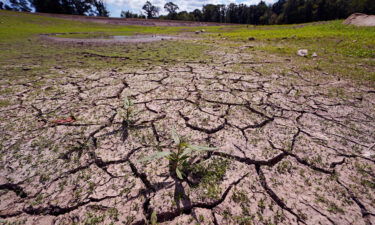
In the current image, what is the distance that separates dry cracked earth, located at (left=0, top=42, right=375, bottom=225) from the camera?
883 millimetres

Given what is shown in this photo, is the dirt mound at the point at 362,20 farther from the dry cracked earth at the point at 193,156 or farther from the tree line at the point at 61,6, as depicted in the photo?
the tree line at the point at 61,6

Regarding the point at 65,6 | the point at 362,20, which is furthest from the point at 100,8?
the point at 362,20

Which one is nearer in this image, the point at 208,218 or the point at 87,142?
the point at 208,218

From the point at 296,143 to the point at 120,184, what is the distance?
1320mm

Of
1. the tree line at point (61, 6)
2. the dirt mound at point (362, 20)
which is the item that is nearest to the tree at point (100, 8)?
the tree line at point (61, 6)

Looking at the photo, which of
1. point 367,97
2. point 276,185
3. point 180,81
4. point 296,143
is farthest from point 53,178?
point 367,97

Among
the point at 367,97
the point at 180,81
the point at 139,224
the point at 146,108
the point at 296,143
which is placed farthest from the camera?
the point at 180,81

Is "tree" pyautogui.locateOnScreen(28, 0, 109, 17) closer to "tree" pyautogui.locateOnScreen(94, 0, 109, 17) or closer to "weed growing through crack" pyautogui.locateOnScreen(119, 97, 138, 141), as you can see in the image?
"tree" pyautogui.locateOnScreen(94, 0, 109, 17)

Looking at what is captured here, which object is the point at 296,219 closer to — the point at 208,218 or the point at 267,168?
the point at 267,168

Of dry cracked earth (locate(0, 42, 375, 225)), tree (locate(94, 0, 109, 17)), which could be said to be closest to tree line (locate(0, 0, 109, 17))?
tree (locate(94, 0, 109, 17))

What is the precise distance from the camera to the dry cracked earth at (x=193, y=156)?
883 millimetres

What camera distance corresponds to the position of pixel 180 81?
261cm

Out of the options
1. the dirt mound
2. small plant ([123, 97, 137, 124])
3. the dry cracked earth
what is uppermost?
the dirt mound

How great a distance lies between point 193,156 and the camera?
4.00 ft
